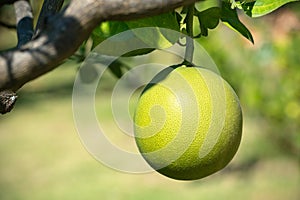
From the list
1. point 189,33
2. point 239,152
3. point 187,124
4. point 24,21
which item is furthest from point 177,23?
point 239,152

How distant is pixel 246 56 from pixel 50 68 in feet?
10.9

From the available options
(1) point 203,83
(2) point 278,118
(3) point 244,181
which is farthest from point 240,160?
(1) point 203,83

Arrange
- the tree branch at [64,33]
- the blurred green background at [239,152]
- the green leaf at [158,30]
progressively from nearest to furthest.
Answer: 1. the tree branch at [64,33]
2. the green leaf at [158,30]
3. the blurred green background at [239,152]

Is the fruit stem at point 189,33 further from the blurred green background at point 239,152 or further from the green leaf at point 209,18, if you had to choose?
the blurred green background at point 239,152

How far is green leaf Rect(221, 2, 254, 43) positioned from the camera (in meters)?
0.83

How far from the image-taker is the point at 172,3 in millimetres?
528

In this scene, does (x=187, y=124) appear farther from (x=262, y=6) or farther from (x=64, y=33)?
(x=64, y=33)

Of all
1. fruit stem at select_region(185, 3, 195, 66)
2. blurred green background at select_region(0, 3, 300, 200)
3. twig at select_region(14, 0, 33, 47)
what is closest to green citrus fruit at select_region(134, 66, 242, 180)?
fruit stem at select_region(185, 3, 195, 66)

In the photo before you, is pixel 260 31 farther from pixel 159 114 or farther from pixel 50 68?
pixel 50 68

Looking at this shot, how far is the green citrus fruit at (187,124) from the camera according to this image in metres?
0.77

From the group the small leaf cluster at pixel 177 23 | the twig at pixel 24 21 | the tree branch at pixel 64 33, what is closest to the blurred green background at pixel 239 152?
the twig at pixel 24 21

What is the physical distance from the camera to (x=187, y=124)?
78 cm

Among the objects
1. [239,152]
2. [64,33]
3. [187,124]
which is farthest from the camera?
[239,152]

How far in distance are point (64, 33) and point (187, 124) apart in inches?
12.0
